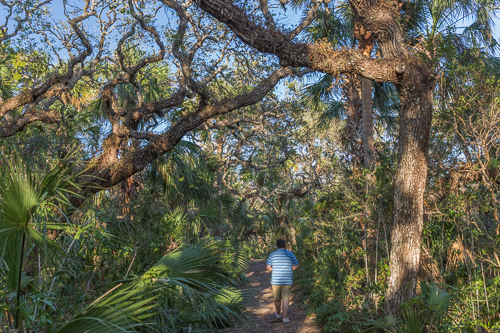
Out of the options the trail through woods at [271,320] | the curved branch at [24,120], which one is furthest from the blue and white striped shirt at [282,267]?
the curved branch at [24,120]

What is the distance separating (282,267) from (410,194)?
2935mm

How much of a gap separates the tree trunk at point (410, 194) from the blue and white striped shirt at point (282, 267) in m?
2.21

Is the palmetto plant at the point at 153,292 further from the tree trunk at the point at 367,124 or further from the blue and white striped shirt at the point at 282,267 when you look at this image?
the tree trunk at the point at 367,124

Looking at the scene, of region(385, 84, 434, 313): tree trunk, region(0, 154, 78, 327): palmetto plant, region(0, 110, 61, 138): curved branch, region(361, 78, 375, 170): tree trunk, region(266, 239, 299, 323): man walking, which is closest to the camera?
region(0, 154, 78, 327): palmetto plant

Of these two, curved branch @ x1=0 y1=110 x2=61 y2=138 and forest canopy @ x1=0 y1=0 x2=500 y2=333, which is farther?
curved branch @ x1=0 y1=110 x2=61 y2=138

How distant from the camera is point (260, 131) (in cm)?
1204

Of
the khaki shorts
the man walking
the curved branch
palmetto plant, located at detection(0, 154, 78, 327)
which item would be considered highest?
the curved branch

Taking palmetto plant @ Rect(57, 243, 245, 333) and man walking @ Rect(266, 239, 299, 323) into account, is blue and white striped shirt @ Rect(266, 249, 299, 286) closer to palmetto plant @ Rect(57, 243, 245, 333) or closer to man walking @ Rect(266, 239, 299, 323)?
man walking @ Rect(266, 239, 299, 323)

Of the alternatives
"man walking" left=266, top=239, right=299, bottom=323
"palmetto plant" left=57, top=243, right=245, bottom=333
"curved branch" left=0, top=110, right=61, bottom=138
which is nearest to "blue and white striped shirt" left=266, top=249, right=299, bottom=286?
"man walking" left=266, top=239, right=299, bottom=323

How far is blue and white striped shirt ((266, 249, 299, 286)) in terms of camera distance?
732cm

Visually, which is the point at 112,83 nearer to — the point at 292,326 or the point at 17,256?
the point at 17,256

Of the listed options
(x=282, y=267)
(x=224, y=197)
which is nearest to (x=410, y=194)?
(x=282, y=267)

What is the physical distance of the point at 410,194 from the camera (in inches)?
214

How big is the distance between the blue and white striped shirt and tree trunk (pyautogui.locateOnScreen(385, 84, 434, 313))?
7.24ft
